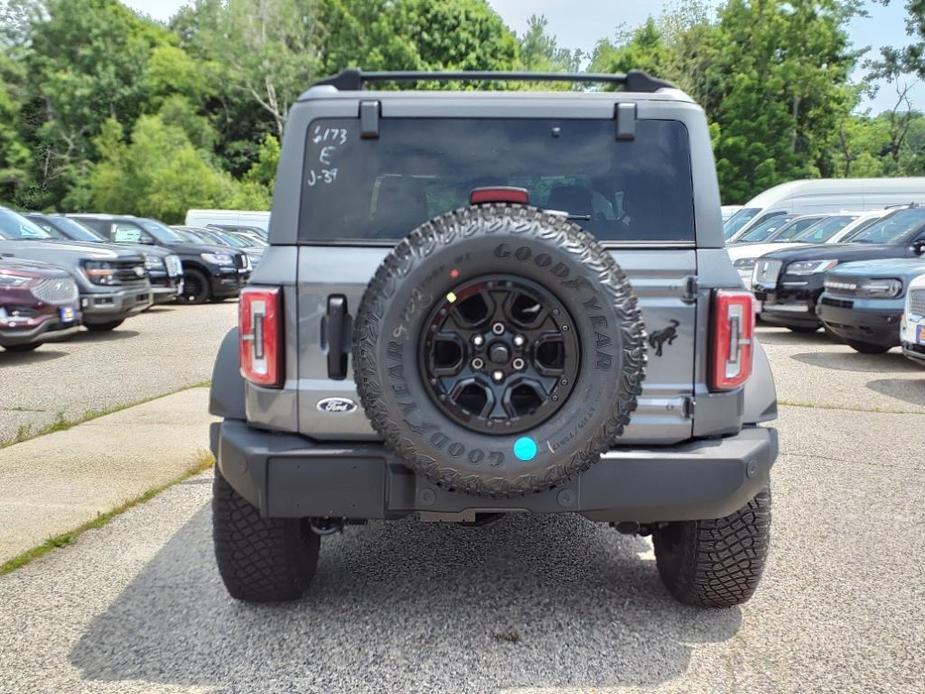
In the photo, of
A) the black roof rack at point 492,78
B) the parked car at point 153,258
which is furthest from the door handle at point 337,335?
the parked car at point 153,258

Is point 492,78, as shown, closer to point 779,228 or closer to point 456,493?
point 456,493

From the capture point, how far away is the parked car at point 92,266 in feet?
40.6

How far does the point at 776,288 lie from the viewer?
1284cm

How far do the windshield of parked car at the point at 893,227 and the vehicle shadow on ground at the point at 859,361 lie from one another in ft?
5.77

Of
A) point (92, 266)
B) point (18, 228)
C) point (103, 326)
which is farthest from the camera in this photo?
point (103, 326)

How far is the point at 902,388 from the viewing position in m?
9.09

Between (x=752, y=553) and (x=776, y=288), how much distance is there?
394 inches

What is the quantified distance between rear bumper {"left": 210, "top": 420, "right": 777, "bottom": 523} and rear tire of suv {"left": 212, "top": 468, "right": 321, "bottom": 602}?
1.17 ft

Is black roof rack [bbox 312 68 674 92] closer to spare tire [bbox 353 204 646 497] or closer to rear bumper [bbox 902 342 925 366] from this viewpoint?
spare tire [bbox 353 204 646 497]

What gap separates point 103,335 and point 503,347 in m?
11.6

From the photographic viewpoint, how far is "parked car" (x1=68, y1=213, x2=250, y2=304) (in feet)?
60.7

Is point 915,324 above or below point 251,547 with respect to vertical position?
above

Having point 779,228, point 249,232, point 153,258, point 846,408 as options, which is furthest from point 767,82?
point 846,408

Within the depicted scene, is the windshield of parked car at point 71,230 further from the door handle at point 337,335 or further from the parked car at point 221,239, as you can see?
the door handle at point 337,335
